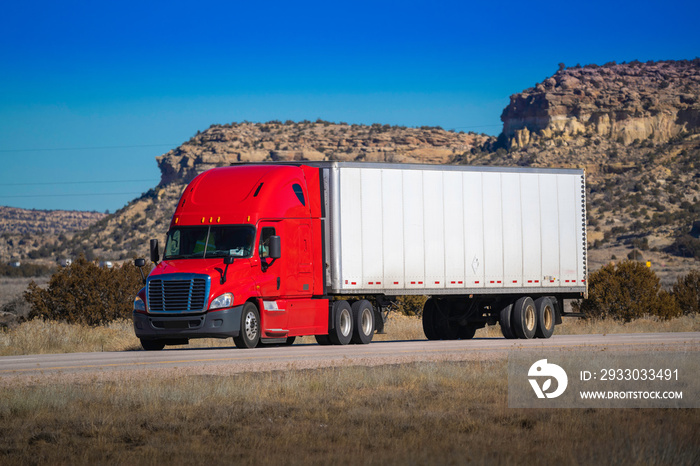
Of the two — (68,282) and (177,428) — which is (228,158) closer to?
(68,282)

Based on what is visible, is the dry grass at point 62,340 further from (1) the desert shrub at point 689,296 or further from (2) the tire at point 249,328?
(1) the desert shrub at point 689,296

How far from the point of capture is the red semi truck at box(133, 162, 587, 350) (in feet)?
67.5

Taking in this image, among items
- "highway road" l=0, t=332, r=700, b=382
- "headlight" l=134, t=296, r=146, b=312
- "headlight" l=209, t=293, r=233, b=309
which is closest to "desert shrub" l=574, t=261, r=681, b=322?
A: "highway road" l=0, t=332, r=700, b=382

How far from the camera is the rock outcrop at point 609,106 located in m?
125

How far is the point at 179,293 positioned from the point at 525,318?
387 inches

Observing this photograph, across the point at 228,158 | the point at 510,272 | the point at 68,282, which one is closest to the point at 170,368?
the point at 510,272

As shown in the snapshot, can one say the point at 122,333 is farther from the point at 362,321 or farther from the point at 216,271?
the point at 216,271

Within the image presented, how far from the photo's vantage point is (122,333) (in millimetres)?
26641

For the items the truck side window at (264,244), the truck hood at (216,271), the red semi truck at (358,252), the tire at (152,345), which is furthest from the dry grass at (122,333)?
the truck side window at (264,244)

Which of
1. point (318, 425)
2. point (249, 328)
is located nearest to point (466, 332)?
point (249, 328)

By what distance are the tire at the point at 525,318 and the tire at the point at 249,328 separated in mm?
7491

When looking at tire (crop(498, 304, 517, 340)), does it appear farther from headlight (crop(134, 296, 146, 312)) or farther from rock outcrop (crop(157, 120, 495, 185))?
rock outcrop (crop(157, 120, 495, 185))

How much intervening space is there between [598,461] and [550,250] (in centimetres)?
1778

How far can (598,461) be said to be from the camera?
8.59 meters
